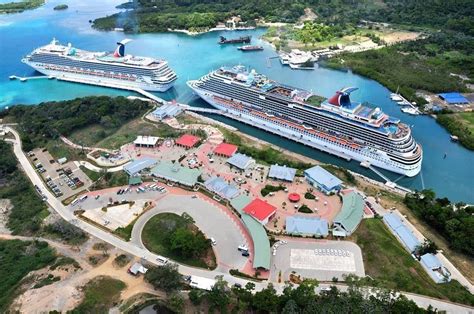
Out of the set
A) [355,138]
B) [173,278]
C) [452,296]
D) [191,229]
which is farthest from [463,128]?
[173,278]

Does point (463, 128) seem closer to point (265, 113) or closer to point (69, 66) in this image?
point (265, 113)

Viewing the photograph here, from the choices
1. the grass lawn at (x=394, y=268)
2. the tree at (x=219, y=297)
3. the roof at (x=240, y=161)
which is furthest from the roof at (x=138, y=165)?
the grass lawn at (x=394, y=268)

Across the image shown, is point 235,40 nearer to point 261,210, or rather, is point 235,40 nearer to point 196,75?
point 196,75

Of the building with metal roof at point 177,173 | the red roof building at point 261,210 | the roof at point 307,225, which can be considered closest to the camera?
the roof at point 307,225

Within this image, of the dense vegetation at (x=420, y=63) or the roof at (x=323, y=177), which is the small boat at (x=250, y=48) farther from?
the roof at (x=323, y=177)

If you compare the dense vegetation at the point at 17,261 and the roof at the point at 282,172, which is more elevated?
the roof at the point at 282,172

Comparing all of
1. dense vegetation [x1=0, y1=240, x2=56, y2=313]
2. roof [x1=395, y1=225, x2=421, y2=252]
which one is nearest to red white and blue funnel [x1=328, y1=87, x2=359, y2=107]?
roof [x1=395, y1=225, x2=421, y2=252]

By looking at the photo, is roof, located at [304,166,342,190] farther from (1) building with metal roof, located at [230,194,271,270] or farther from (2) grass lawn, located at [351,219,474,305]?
(1) building with metal roof, located at [230,194,271,270]

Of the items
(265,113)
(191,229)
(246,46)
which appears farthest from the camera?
(246,46)
